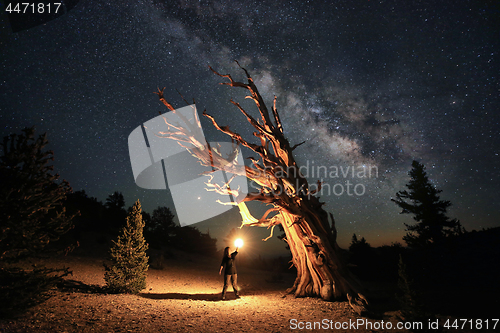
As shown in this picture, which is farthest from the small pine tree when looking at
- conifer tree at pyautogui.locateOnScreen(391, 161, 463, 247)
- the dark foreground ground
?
conifer tree at pyautogui.locateOnScreen(391, 161, 463, 247)

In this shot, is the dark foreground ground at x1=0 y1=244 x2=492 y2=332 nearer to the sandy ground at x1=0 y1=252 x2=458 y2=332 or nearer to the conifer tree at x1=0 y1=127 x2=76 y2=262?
the sandy ground at x1=0 y1=252 x2=458 y2=332

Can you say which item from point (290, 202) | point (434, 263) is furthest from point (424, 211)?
point (290, 202)

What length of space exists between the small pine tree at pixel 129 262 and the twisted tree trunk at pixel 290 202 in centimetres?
288

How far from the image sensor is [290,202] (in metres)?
7.46

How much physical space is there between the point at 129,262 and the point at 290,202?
17.9 ft

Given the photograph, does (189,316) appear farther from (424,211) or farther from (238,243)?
(424,211)

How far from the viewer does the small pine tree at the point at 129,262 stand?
7132mm

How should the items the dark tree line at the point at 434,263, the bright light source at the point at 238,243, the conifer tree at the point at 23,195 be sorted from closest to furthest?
the conifer tree at the point at 23,195 < the dark tree line at the point at 434,263 < the bright light source at the point at 238,243

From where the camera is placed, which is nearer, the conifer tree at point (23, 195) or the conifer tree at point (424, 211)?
the conifer tree at point (23, 195)

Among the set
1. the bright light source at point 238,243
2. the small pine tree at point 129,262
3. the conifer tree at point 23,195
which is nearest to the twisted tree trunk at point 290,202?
the bright light source at point 238,243

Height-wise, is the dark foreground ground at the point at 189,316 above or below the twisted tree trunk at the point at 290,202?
below

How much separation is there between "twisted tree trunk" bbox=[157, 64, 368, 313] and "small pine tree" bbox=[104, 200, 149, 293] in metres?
2.88

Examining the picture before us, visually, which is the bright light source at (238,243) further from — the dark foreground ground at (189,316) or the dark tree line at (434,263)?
the dark tree line at (434,263)

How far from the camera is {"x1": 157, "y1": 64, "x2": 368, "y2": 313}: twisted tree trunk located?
7344 millimetres
